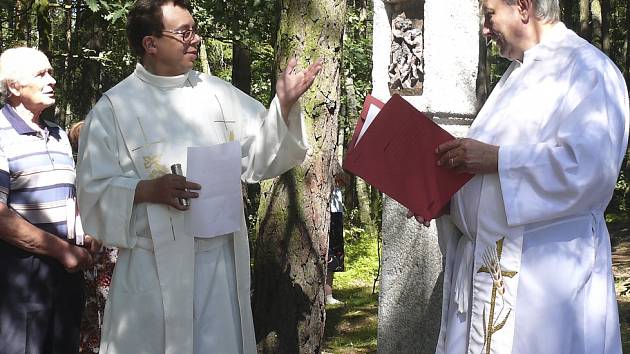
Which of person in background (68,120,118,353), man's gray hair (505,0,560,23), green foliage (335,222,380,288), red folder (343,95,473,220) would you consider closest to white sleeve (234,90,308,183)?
red folder (343,95,473,220)

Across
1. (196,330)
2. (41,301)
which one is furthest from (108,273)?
(196,330)

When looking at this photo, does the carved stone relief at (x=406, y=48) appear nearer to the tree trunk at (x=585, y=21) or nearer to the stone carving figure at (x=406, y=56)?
the stone carving figure at (x=406, y=56)

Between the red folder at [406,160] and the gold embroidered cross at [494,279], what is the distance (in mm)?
259

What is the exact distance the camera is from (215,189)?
3.55 meters

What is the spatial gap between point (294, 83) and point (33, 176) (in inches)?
62.8

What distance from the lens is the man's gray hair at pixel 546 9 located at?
3272 mm

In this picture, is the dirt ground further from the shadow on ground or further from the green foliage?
the green foliage

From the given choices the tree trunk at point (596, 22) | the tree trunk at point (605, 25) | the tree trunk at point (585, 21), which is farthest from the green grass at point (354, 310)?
the tree trunk at point (605, 25)

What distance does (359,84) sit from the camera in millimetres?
18281

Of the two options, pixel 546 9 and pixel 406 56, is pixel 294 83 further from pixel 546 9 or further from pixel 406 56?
pixel 406 56

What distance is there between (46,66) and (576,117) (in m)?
2.69

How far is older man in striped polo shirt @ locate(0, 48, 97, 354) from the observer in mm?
4348

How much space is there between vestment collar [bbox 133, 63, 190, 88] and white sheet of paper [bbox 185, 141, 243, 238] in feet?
1.45

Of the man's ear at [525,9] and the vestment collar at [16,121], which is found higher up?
the man's ear at [525,9]
